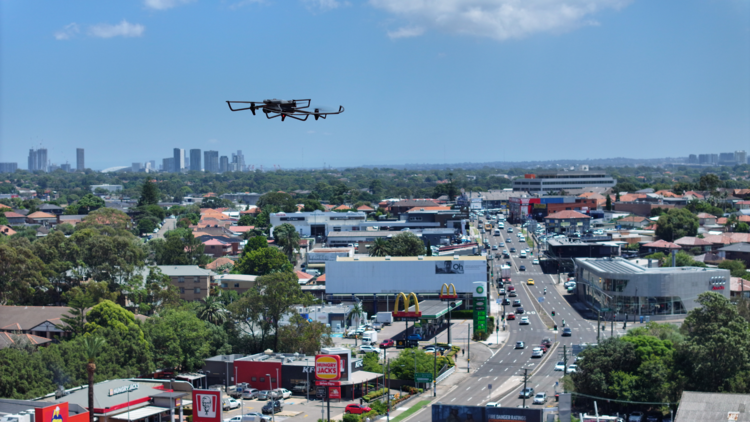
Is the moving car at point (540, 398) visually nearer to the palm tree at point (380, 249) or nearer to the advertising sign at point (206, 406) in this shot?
the advertising sign at point (206, 406)

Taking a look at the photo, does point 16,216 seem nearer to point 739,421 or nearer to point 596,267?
point 596,267

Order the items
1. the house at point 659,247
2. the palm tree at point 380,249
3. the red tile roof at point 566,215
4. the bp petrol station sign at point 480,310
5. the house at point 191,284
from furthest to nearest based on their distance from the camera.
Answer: the red tile roof at point 566,215
the house at point 659,247
the palm tree at point 380,249
the house at point 191,284
the bp petrol station sign at point 480,310

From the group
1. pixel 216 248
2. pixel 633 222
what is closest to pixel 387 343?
pixel 216 248

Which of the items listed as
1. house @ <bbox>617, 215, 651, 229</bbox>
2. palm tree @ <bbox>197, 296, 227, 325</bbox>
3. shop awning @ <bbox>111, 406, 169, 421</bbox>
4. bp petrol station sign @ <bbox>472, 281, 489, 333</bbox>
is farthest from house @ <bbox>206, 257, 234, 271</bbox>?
house @ <bbox>617, 215, 651, 229</bbox>

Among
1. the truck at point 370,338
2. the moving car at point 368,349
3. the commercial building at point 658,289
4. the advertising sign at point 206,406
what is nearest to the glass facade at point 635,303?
the commercial building at point 658,289

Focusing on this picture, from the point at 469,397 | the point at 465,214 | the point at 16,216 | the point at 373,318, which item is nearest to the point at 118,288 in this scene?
the point at 373,318

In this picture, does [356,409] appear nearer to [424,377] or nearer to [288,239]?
[424,377]
